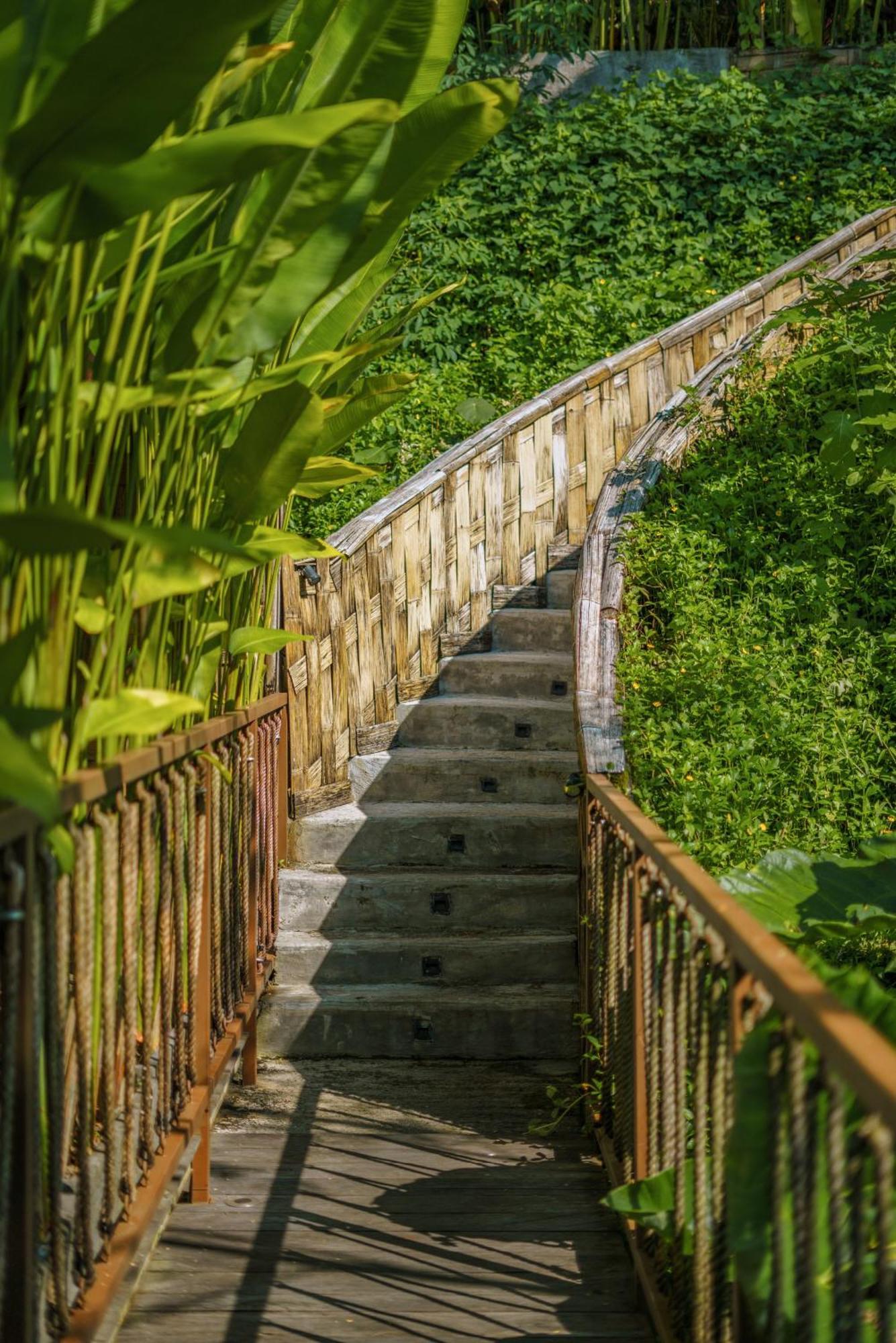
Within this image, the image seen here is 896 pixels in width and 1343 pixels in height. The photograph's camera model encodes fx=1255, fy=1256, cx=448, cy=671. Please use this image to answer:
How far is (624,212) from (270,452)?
864cm

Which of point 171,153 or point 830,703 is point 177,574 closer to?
point 171,153

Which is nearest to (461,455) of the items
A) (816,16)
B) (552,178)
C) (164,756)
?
(164,756)

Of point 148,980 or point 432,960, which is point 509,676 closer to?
point 432,960

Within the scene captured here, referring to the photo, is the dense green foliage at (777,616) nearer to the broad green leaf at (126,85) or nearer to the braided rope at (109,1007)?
the braided rope at (109,1007)

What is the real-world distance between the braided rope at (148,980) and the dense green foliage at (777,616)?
2.01 metres

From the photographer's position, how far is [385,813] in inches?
186

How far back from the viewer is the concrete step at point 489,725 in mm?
5168

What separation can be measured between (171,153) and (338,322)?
1.59 metres

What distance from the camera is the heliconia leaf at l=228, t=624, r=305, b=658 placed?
9.96 ft

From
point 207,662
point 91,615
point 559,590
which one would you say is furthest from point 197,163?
point 559,590

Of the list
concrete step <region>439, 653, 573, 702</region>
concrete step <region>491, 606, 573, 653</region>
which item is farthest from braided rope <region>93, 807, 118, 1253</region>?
concrete step <region>491, 606, 573, 653</region>

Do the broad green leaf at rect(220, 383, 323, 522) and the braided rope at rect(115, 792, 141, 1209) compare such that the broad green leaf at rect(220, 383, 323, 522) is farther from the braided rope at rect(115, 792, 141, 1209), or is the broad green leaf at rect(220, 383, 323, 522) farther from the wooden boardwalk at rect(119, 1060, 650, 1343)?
the wooden boardwalk at rect(119, 1060, 650, 1343)

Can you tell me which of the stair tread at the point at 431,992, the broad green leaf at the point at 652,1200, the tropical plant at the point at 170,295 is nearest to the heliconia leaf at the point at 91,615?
the tropical plant at the point at 170,295

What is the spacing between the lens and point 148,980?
223 centimetres
